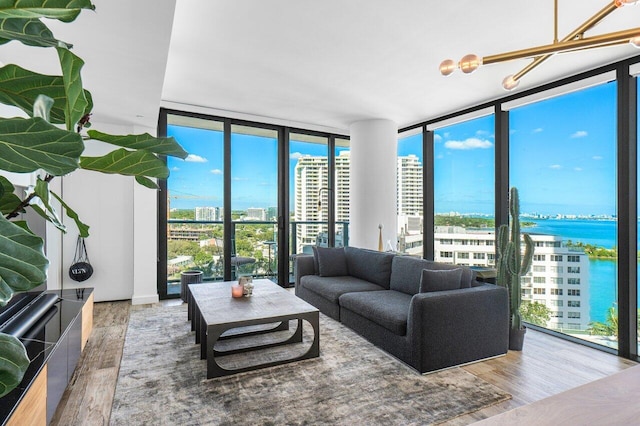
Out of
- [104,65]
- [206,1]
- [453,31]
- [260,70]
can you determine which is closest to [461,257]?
[453,31]

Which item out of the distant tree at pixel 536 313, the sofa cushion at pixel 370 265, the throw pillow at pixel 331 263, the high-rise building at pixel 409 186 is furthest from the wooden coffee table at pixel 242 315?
the high-rise building at pixel 409 186

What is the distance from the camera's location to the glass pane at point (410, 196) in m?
5.80

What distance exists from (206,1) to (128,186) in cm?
324

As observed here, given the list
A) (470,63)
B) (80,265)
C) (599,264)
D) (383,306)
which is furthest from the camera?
(80,265)

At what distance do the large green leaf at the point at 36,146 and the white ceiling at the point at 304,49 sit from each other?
7.22 ft

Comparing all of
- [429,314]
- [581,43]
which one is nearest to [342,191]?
[429,314]

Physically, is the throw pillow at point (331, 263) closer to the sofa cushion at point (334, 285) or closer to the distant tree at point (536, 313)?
the sofa cushion at point (334, 285)

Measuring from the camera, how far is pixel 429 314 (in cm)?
267

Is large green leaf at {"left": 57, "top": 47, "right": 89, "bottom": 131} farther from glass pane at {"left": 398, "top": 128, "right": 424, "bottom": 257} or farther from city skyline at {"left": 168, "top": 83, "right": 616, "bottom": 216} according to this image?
glass pane at {"left": 398, "top": 128, "right": 424, "bottom": 257}

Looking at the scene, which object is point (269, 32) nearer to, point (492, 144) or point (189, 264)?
point (492, 144)

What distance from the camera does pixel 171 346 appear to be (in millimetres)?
3168

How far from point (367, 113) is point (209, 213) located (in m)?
2.82

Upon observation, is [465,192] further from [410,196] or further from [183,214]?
[183,214]

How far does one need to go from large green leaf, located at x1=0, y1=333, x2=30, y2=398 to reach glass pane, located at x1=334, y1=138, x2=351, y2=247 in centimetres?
599
